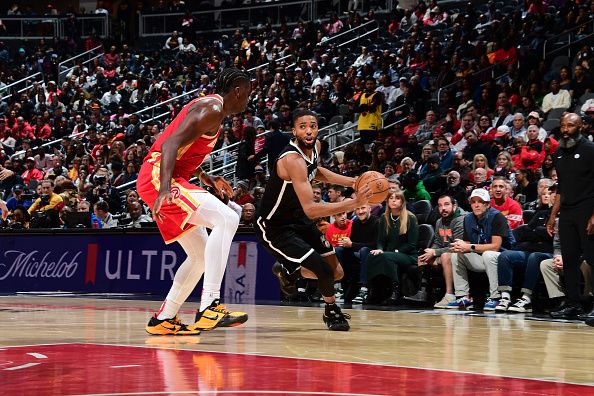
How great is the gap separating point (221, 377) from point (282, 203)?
3.17 m

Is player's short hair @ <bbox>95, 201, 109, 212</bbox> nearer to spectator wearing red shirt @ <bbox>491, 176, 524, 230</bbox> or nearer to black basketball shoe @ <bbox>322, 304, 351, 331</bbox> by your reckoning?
spectator wearing red shirt @ <bbox>491, 176, 524, 230</bbox>

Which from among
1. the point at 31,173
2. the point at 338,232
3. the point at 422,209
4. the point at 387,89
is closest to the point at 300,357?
the point at 338,232

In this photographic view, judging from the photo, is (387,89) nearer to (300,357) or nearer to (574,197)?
(574,197)

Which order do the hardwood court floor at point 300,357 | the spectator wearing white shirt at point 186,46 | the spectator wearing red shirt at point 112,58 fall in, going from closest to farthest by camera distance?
the hardwood court floor at point 300,357, the spectator wearing white shirt at point 186,46, the spectator wearing red shirt at point 112,58

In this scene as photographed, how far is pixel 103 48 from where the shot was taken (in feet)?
101

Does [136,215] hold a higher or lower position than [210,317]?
higher

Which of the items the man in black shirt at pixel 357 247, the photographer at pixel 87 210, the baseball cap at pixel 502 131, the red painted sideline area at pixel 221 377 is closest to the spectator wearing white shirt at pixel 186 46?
the photographer at pixel 87 210

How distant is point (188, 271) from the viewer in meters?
7.24

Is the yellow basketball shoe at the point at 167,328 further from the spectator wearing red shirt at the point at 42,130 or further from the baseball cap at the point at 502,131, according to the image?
the spectator wearing red shirt at the point at 42,130

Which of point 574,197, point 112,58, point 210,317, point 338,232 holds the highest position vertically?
point 112,58

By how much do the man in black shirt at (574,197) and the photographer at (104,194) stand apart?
9.81 meters

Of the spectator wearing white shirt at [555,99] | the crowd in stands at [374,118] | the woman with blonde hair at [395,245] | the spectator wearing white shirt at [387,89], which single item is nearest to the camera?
the woman with blonde hair at [395,245]

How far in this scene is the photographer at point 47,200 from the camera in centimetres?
1650

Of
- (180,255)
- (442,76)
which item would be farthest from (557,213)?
(442,76)
